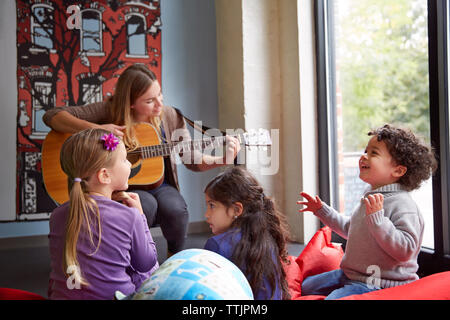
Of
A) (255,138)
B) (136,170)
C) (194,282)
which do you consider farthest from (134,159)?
(194,282)

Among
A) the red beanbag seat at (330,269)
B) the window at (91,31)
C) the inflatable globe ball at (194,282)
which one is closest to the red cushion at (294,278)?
the red beanbag seat at (330,269)

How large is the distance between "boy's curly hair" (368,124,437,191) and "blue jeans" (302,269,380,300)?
43 cm

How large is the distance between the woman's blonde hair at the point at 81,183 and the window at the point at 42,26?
7.50 ft

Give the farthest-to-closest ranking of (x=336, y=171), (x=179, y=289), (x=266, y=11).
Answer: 1. (x=266, y=11)
2. (x=336, y=171)
3. (x=179, y=289)

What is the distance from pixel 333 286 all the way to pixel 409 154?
60 centimetres

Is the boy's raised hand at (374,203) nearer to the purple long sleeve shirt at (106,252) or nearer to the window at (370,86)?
the window at (370,86)

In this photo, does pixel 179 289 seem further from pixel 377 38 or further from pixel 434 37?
pixel 377 38

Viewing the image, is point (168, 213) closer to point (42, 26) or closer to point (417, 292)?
point (417, 292)

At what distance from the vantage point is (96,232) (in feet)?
4.38

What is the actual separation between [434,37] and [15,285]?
260cm

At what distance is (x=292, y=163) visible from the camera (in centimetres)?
319

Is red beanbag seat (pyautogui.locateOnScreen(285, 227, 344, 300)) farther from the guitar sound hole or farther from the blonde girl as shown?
the guitar sound hole

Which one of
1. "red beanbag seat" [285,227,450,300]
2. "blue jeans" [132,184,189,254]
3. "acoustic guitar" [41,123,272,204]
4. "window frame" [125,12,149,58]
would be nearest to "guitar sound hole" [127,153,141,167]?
"acoustic guitar" [41,123,272,204]
